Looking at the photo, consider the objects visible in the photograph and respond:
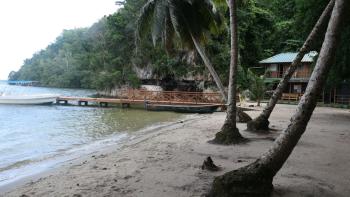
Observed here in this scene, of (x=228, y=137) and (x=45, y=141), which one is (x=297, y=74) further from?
(x=228, y=137)

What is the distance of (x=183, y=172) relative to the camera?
7.89 m

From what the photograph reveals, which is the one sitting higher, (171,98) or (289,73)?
(289,73)

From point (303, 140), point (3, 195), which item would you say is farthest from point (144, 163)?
point (303, 140)

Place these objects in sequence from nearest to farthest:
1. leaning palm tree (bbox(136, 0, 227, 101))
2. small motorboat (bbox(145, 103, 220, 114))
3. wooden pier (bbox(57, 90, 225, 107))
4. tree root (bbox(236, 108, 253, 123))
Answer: tree root (bbox(236, 108, 253, 123)) → leaning palm tree (bbox(136, 0, 227, 101)) → small motorboat (bbox(145, 103, 220, 114)) → wooden pier (bbox(57, 90, 225, 107))

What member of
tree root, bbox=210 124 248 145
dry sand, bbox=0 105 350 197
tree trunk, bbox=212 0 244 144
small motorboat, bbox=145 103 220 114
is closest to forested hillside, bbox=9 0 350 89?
small motorboat, bbox=145 103 220 114

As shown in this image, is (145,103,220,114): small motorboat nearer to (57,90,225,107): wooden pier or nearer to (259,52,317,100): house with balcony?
(57,90,225,107): wooden pier

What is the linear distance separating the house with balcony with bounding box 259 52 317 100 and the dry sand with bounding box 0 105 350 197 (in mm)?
27549

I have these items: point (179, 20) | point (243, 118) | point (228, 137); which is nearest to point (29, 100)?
point (179, 20)

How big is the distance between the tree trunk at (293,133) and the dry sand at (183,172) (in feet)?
1.96

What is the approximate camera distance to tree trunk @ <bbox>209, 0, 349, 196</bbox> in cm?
555

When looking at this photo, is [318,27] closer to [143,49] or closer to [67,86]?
[143,49]

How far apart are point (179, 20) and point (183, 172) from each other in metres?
10.7

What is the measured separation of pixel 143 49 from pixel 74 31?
81711 millimetres

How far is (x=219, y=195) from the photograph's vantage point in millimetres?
5559
